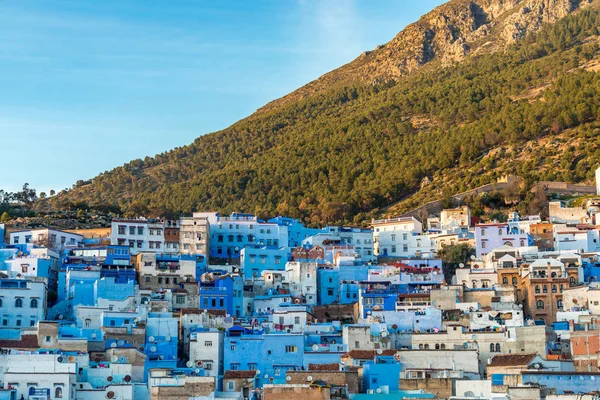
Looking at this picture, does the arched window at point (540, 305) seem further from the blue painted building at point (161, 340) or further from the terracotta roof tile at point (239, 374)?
the blue painted building at point (161, 340)

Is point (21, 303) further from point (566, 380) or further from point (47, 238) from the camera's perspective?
point (566, 380)

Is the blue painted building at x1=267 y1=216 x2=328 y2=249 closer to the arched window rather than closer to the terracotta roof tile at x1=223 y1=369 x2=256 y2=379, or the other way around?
the arched window

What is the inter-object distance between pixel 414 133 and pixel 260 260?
33649 millimetres

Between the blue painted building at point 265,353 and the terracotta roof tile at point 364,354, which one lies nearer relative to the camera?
the terracotta roof tile at point 364,354

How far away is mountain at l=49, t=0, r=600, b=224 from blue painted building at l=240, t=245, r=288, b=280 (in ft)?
47.9

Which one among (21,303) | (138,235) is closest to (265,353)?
(21,303)

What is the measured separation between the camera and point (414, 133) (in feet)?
298

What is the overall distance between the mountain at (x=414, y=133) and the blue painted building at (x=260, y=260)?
14.6 m

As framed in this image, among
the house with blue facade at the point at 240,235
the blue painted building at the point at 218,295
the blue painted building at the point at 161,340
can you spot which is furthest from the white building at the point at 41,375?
the house with blue facade at the point at 240,235

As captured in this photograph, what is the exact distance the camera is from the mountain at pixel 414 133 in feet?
259

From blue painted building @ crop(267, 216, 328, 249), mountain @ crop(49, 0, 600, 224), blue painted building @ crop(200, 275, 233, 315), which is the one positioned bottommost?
blue painted building @ crop(200, 275, 233, 315)

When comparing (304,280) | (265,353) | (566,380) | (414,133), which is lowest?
(566,380)

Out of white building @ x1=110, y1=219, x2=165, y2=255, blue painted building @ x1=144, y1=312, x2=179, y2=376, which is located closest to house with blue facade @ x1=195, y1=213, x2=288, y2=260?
white building @ x1=110, y1=219, x2=165, y2=255

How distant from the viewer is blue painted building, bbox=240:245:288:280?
59688 millimetres
